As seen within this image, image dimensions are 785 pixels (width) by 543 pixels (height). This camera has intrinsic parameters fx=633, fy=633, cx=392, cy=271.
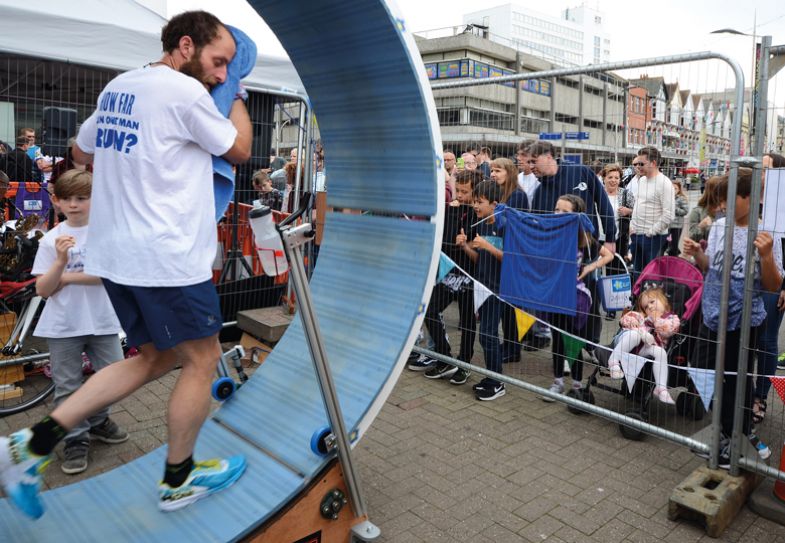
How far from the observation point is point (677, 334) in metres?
4.43

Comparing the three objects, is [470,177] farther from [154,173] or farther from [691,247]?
[154,173]

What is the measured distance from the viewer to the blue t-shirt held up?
15.6 ft

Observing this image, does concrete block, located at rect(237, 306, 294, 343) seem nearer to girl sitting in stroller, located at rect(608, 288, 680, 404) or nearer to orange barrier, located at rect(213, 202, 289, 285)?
orange barrier, located at rect(213, 202, 289, 285)

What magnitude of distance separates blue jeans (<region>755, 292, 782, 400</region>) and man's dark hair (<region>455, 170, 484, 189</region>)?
7.96 feet

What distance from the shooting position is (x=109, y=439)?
4.34 meters

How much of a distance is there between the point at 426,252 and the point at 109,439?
2.71 m

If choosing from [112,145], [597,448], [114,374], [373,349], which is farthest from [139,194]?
[597,448]

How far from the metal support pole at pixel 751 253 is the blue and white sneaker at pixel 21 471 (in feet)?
12.0

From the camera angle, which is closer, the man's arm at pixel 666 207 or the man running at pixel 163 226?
the man running at pixel 163 226

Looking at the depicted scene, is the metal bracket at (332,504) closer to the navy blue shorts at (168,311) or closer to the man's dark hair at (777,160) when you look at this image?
the navy blue shorts at (168,311)

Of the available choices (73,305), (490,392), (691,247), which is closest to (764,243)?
(691,247)

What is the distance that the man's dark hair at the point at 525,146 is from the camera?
17.3ft

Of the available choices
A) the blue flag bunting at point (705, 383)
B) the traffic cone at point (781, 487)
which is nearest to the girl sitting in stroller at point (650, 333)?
the blue flag bunting at point (705, 383)

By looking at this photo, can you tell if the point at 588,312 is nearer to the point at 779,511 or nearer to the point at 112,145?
the point at 779,511
